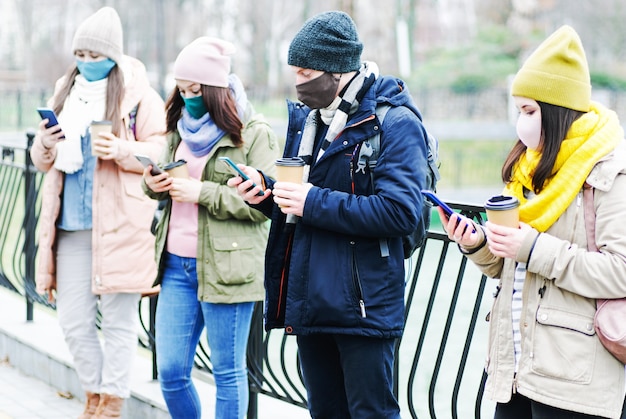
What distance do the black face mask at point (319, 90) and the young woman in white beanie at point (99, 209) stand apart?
158 centimetres

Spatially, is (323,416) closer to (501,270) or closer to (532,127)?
(501,270)

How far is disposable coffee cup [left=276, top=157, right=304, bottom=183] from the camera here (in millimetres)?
2955

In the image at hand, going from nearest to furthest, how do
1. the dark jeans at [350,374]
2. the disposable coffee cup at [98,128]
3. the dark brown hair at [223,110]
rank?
1. the dark jeans at [350,374]
2. the dark brown hair at [223,110]
3. the disposable coffee cup at [98,128]

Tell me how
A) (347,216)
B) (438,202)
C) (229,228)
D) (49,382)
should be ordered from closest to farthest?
1. (438,202)
2. (347,216)
3. (229,228)
4. (49,382)

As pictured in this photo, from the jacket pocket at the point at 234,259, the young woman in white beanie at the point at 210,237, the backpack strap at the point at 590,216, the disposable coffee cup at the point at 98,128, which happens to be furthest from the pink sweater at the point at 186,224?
the backpack strap at the point at 590,216

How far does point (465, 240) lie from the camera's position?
2.83 meters

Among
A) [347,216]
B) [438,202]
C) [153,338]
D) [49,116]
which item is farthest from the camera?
[153,338]

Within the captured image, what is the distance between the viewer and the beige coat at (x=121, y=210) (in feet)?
14.9

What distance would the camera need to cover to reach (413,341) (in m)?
8.09

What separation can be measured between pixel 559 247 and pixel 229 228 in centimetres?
168

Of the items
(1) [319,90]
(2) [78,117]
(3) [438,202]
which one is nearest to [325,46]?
(1) [319,90]

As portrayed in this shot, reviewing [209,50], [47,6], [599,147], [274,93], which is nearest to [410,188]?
[599,147]

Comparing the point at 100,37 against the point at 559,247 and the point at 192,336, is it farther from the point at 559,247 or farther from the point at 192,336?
the point at 559,247

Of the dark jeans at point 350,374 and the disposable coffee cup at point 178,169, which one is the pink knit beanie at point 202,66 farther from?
the dark jeans at point 350,374
